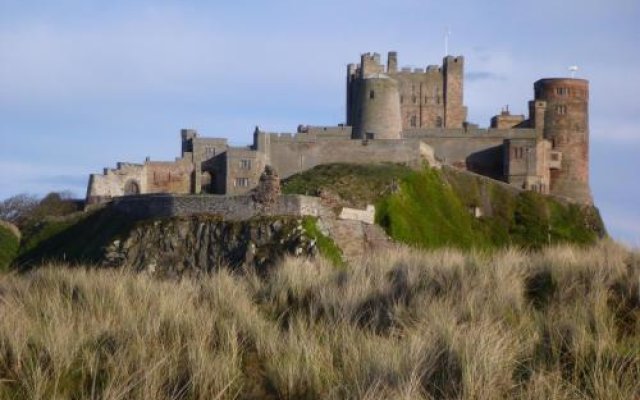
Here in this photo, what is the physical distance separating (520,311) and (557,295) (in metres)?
1.09

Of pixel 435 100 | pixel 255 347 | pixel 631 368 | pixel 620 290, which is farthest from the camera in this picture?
pixel 435 100

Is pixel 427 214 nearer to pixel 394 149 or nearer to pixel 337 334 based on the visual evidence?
pixel 394 149

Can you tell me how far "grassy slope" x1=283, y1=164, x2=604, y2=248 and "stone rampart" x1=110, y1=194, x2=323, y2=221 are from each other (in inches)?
142

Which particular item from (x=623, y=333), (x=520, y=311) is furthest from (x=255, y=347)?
(x=623, y=333)

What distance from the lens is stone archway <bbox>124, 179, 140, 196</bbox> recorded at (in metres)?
51.3

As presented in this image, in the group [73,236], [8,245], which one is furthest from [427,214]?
[8,245]

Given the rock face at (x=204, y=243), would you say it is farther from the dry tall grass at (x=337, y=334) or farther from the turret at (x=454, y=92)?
the turret at (x=454, y=92)

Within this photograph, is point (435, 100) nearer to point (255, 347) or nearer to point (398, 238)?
point (398, 238)

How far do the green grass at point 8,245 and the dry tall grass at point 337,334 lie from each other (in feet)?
108

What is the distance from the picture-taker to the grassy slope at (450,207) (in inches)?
1718

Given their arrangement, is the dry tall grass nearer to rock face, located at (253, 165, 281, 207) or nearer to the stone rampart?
rock face, located at (253, 165, 281, 207)

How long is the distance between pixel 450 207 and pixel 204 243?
44.2 feet

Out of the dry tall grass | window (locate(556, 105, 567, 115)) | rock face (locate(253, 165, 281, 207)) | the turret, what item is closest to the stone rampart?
rock face (locate(253, 165, 281, 207))

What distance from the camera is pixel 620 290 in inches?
441
